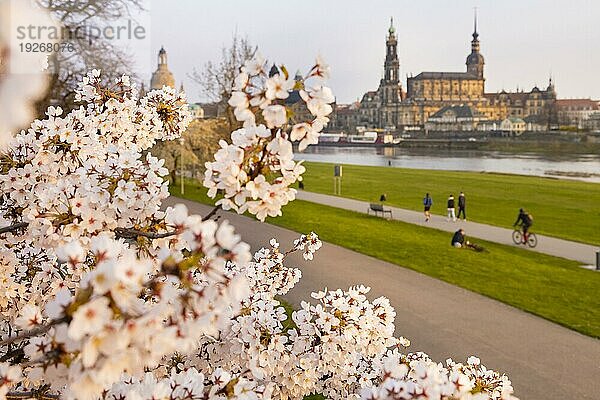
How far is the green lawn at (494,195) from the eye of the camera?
29.6 meters

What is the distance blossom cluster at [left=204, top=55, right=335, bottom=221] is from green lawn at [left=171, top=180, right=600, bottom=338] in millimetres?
12101

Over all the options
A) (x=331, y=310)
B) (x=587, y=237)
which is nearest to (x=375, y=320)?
(x=331, y=310)

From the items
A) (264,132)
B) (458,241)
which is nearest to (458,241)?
(458,241)

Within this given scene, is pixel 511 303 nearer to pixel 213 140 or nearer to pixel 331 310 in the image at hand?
pixel 331 310

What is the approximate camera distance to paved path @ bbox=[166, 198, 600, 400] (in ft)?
33.2

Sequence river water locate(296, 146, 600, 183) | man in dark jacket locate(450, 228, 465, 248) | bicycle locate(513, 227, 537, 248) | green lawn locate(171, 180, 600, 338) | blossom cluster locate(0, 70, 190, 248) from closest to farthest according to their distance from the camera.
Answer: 1. blossom cluster locate(0, 70, 190, 248)
2. green lawn locate(171, 180, 600, 338)
3. man in dark jacket locate(450, 228, 465, 248)
4. bicycle locate(513, 227, 537, 248)
5. river water locate(296, 146, 600, 183)

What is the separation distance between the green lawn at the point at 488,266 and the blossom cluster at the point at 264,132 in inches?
476

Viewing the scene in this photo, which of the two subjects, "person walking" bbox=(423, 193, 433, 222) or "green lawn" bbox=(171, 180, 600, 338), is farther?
"person walking" bbox=(423, 193, 433, 222)

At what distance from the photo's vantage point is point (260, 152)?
237 centimetres

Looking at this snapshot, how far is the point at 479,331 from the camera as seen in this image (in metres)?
12.6

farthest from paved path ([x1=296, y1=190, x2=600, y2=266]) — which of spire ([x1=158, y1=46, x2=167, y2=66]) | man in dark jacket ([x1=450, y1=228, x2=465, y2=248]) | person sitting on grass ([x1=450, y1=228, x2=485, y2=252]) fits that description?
spire ([x1=158, y1=46, x2=167, y2=66])

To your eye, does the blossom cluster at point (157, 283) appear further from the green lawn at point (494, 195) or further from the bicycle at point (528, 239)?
the green lawn at point (494, 195)

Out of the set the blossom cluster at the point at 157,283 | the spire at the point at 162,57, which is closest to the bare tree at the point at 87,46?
the blossom cluster at the point at 157,283

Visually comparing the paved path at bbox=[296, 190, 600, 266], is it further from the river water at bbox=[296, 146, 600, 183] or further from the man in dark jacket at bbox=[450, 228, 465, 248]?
the river water at bbox=[296, 146, 600, 183]
